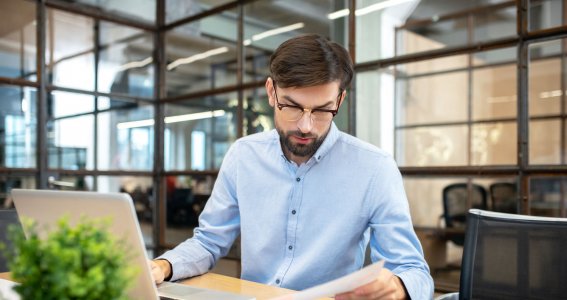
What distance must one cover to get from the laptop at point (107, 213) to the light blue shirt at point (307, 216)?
16.2 inches

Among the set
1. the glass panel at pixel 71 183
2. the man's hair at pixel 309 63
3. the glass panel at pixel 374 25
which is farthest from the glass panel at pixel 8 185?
the man's hair at pixel 309 63

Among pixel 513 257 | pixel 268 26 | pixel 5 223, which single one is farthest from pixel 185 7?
pixel 513 257

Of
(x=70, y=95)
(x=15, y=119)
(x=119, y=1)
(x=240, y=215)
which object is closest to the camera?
(x=240, y=215)

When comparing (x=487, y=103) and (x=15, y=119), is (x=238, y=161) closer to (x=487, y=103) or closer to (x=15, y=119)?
(x=15, y=119)

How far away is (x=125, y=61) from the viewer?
3.89 metres

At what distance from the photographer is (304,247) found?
152 cm

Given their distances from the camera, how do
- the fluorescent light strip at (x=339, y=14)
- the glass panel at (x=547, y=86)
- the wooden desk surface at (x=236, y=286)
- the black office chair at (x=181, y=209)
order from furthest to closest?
the glass panel at (x=547, y=86)
the black office chair at (x=181, y=209)
the fluorescent light strip at (x=339, y=14)
the wooden desk surface at (x=236, y=286)

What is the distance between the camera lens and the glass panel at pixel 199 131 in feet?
11.9

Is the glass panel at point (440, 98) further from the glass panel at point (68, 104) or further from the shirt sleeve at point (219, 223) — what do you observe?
the shirt sleeve at point (219, 223)

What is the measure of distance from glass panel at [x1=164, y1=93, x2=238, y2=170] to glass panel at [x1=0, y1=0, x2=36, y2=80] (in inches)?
43.6

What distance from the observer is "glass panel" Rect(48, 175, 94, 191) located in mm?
3420

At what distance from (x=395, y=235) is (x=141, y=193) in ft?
9.92

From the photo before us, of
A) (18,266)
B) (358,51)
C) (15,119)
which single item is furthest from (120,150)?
(18,266)

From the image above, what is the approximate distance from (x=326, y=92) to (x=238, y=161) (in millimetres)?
455
